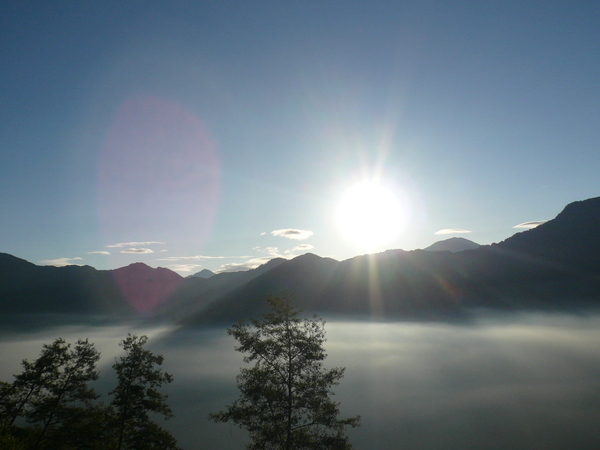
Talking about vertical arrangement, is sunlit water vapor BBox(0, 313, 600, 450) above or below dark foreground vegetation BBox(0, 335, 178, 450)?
below

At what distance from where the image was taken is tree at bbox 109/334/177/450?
23891 mm

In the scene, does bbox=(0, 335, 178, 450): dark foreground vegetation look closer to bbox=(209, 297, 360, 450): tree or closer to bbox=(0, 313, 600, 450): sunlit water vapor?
bbox=(209, 297, 360, 450): tree

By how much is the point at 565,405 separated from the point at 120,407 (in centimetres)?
12627

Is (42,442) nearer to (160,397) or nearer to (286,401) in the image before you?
(160,397)

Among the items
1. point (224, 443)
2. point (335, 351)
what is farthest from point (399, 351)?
point (224, 443)

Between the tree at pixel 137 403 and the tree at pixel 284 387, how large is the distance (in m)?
8.17

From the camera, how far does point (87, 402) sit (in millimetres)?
27078

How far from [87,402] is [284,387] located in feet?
66.3

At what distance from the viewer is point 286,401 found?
754 inches


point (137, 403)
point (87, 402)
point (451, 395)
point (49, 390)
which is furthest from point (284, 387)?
point (451, 395)

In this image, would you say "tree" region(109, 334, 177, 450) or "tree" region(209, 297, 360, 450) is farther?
"tree" region(109, 334, 177, 450)

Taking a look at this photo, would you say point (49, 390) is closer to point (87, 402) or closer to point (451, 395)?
point (87, 402)

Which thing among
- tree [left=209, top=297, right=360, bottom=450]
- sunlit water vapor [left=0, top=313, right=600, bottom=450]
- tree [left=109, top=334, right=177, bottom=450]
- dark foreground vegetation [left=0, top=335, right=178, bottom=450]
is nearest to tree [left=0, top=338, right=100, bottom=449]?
dark foreground vegetation [left=0, top=335, right=178, bottom=450]

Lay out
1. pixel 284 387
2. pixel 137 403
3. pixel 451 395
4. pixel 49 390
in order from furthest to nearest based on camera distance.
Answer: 1. pixel 451 395
2. pixel 49 390
3. pixel 137 403
4. pixel 284 387
